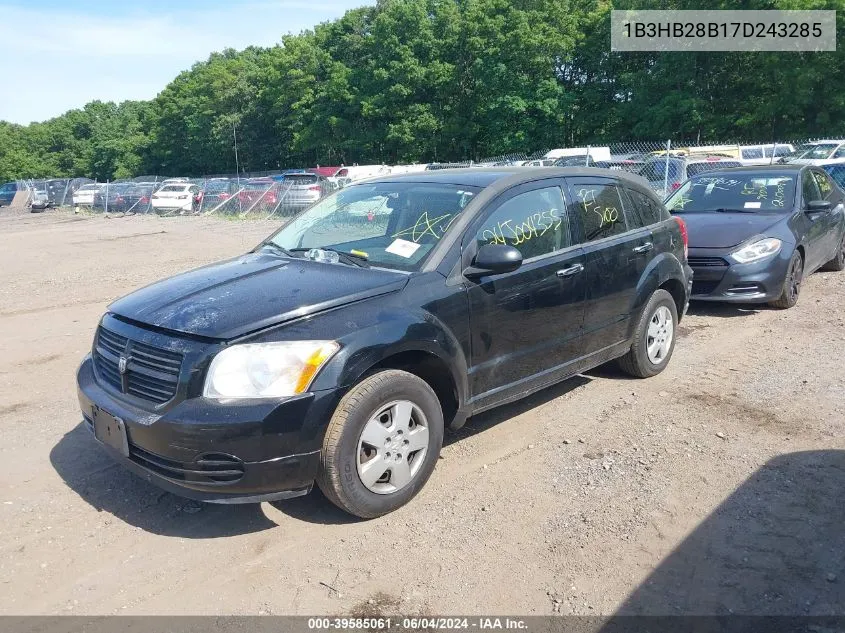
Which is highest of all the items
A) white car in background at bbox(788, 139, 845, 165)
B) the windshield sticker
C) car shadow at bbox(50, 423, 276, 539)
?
white car in background at bbox(788, 139, 845, 165)

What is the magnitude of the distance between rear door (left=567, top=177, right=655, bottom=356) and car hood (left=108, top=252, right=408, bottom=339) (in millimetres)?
1692

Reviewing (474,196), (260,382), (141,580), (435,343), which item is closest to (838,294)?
(474,196)

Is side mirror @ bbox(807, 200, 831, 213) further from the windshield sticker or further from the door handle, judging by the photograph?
the windshield sticker

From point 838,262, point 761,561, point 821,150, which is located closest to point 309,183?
point 821,150

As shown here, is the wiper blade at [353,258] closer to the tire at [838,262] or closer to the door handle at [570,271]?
the door handle at [570,271]

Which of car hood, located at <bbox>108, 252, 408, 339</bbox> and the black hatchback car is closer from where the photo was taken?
car hood, located at <bbox>108, 252, 408, 339</bbox>

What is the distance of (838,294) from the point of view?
355 inches

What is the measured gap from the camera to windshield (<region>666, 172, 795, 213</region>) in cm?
876

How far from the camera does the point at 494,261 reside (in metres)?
4.03

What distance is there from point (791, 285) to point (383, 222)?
5764 mm

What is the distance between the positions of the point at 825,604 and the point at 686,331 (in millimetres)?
4777

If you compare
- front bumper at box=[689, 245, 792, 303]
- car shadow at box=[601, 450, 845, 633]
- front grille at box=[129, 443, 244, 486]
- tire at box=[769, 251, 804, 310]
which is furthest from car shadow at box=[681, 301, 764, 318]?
front grille at box=[129, 443, 244, 486]

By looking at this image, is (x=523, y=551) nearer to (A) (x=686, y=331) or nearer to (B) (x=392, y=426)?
(B) (x=392, y=426)

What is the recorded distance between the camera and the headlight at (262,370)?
3.35 m
